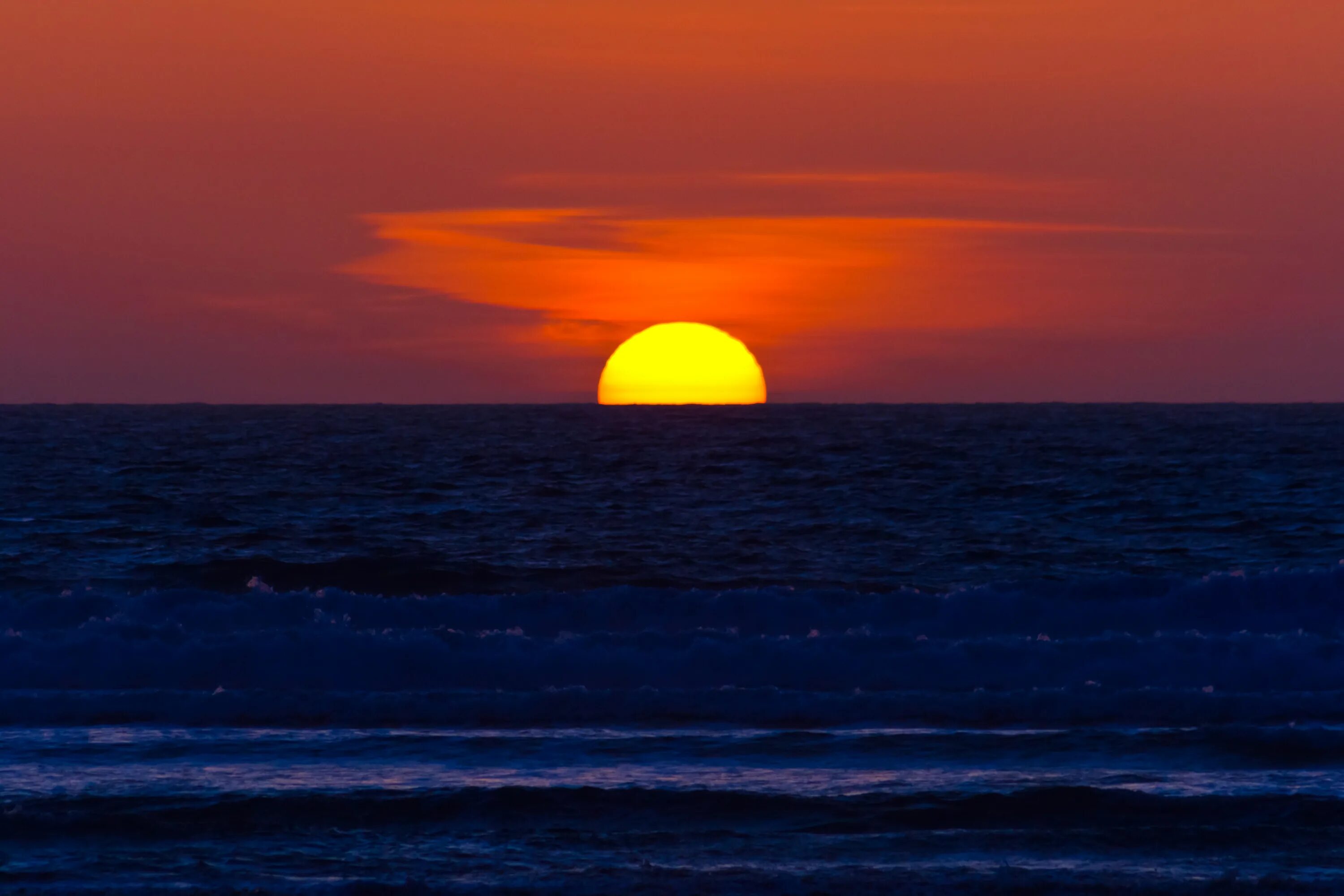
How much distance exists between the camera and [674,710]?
479 inches

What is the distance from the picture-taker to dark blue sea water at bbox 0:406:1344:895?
26.4 feet

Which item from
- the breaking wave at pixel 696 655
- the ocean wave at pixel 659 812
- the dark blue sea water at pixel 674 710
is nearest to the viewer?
the dark blue sea water at pixel 674 710

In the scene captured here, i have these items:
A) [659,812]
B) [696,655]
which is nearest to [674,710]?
[696,655]

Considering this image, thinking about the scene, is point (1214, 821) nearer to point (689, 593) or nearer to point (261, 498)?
point (689, 593)

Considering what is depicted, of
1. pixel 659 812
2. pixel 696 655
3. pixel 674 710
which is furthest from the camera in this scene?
pixel 696 655

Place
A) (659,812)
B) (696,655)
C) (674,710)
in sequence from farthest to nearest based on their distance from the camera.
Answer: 1. (696,655)
2. (674,710)
3. (659,812)

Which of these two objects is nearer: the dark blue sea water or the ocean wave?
the dark blue sea water

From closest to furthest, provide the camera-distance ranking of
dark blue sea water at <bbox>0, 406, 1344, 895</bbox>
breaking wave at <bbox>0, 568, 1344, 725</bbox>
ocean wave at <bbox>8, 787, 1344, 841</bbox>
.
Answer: dark blue sea water at <bbox>0, 406, 1344, 895</bbox> < ocean wave at <bbox>8, 787, 1344, 841</bbox> < breaking wave at <bbox>0, 568, 1344, 725</bbox>

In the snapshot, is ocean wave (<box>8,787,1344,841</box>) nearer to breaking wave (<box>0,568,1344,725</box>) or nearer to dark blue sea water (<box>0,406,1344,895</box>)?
dark blue sea water (<box>0,406,1344,895</box>)

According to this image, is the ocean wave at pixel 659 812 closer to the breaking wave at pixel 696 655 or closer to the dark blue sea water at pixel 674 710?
the dark blue sea water at pixel 674 710

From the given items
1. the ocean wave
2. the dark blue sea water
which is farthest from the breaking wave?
the ocean wave

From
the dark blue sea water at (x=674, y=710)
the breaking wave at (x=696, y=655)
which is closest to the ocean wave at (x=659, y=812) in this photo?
the dark blue sea water at (x=674, y=710)

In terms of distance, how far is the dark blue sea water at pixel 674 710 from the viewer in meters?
8.05

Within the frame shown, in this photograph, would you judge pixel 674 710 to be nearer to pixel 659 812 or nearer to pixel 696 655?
pixel 696 655
